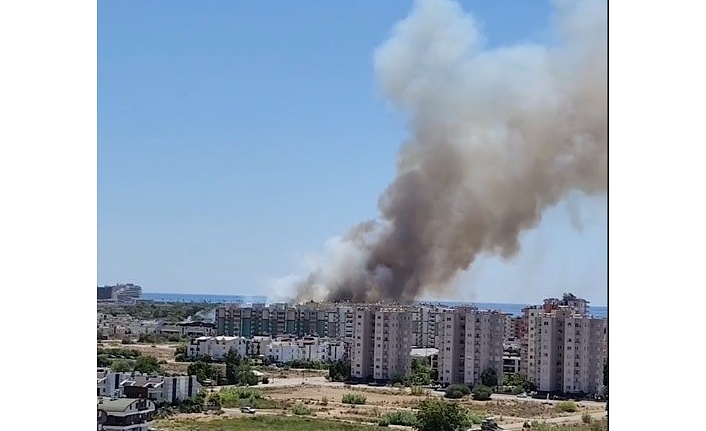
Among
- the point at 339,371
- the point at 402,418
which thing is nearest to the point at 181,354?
the point at 339,371

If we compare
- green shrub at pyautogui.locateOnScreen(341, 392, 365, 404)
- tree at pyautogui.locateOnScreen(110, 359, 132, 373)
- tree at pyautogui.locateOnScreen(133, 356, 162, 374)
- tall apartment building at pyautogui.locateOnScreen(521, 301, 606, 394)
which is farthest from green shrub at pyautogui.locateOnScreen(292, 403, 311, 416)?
tall apartment building at pyautogui.locateOnScreen(521, 301, 606, 394)

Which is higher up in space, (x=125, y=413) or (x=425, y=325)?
(x=425, y=325)

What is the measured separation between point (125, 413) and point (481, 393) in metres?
1.39

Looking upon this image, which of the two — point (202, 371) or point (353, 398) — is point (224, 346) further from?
point (353, 398)

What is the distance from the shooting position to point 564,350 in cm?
319

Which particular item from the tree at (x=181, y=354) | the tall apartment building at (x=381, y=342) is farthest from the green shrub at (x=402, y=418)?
the tree at (x=181, y=354)

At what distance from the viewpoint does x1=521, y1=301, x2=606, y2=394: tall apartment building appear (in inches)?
122

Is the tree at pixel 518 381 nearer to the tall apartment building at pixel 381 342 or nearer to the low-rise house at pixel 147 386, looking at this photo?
the tall apartment building at pixel 381 342

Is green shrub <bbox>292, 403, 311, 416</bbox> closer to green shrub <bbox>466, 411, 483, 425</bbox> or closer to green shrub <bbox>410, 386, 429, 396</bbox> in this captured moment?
green shrub <bbox>410, 386, 429, 396</bbox>

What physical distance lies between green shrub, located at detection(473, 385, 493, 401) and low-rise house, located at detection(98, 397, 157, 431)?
128cm

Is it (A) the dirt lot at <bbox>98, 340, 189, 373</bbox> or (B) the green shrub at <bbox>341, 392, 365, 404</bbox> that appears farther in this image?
(A) the dirt lot at <bbox>98, 340, 189, 373</bbox>
